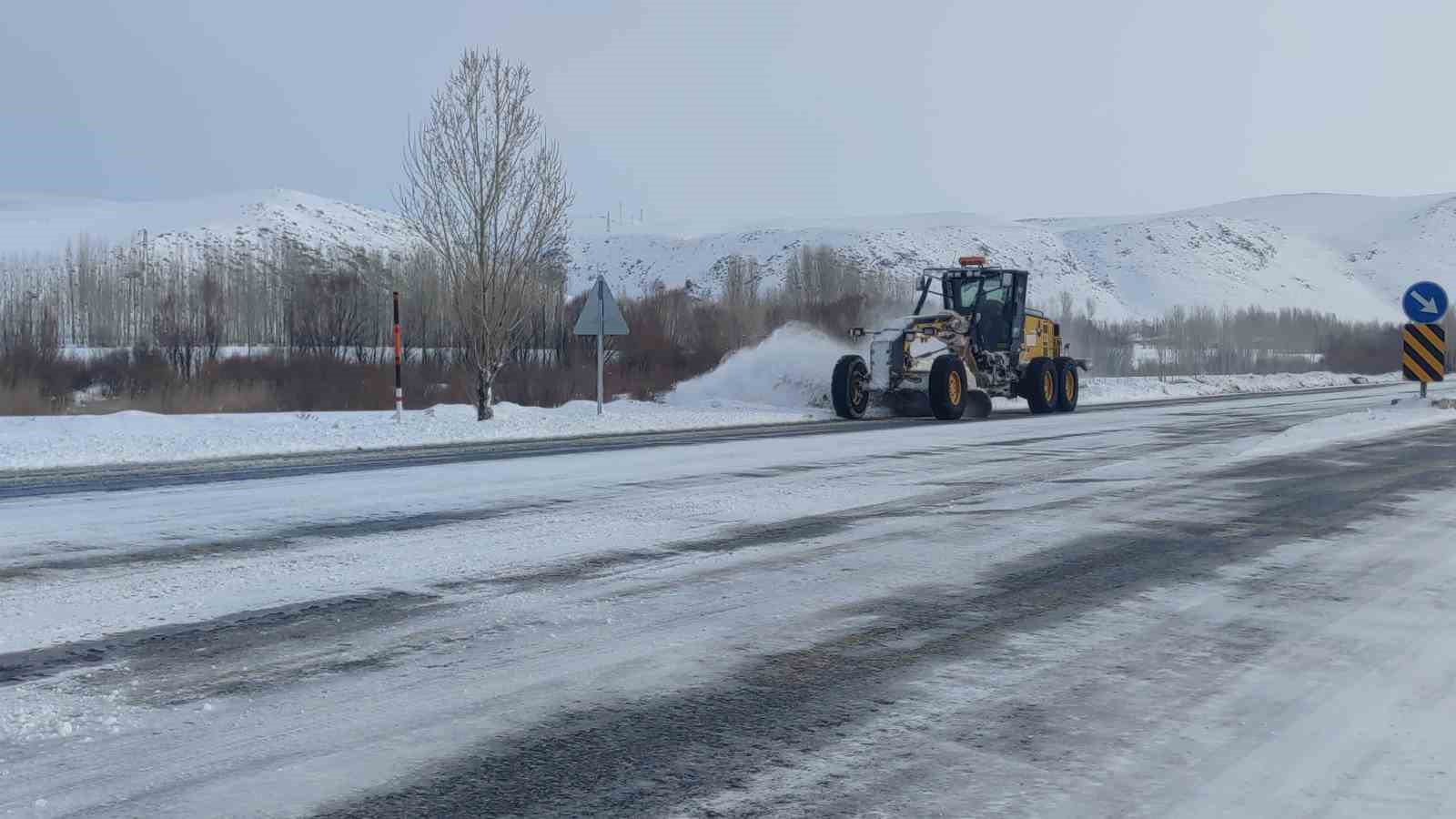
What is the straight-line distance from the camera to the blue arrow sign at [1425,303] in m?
21.7

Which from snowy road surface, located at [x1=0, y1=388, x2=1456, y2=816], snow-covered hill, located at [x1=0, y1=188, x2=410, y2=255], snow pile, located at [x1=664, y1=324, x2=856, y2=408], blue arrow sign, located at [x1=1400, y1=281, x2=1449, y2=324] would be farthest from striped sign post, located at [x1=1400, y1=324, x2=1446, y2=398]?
snow-covered hill, located at [x1=0, y1=188, x2=410, y2=255]

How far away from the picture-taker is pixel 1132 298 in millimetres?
151500

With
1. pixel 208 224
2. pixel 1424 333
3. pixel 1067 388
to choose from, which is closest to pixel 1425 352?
pixel 1424 333

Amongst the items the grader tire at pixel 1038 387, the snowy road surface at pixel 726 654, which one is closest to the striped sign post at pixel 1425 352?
the grader tire at pixel 1038 387

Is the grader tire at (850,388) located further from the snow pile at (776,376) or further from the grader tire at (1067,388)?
the grader tire at (1067,388)

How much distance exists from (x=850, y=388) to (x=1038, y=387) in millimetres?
4693

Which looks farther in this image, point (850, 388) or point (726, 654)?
point (850, 388)

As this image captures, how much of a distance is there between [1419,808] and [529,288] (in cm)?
2106

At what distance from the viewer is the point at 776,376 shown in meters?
27.2

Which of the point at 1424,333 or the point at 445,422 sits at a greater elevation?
the point at 1424,333

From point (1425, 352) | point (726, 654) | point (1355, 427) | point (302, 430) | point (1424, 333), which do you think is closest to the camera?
point (726, 654)

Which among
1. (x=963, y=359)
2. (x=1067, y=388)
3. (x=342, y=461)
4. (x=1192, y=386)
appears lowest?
(x=342, y=461)

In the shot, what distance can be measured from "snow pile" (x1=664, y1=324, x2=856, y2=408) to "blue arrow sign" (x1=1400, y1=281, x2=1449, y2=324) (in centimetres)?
1159

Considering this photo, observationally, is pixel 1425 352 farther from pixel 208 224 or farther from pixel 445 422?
pixel 208 224
